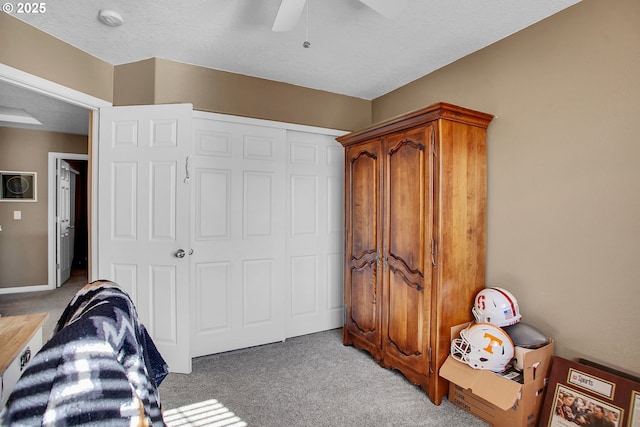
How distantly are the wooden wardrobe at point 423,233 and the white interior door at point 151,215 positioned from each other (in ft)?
5.00

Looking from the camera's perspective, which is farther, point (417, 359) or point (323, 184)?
point (323, 184)

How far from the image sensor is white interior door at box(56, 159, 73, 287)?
16.3 ft

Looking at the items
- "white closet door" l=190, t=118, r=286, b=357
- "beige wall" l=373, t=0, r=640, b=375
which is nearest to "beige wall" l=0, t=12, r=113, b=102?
"white closet door" l=190, t=118, r=286, b=357

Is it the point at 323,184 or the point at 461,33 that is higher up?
the point at 461,33

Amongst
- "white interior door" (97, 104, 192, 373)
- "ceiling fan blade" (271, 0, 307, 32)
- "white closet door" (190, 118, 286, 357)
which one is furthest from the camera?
"white closet door" (190, 118, 286, 357)

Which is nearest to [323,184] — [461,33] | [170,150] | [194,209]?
[194,209]

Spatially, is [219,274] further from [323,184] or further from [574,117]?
[574,117]

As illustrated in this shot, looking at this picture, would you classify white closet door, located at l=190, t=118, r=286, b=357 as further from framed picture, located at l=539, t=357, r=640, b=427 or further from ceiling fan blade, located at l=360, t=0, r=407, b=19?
framed picture, located at l=539, t=357, r=640, b=427

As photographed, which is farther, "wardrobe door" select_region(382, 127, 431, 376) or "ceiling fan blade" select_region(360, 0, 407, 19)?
"wardrobe door" select_region(382, 127, 431, 376)

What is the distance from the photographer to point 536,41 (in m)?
2.12

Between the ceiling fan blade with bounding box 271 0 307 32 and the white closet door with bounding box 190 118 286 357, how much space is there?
134 cm

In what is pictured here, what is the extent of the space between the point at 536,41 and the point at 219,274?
9.93 feet

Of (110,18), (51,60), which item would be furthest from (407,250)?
(51,60)

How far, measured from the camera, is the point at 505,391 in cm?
179
